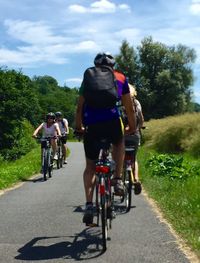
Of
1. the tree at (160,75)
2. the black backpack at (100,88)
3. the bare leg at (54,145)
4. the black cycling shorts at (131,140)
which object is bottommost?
the bare leg at (54,145)

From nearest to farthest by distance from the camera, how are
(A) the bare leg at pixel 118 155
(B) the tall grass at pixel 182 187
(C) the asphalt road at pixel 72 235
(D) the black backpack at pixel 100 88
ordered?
(C) the asphalt road at pixel 72 235, (D) the black backpack at pixel 100 88, (A) the bare leg at pixel 118 155, (B) the tall grass at pixel 182 187

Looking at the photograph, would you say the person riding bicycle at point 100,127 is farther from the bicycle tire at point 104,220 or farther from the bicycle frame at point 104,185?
the bicycle tire at point 104,220

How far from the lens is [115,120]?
6039 mm

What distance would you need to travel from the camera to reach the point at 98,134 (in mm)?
6035

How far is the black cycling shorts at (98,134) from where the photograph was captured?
601cm

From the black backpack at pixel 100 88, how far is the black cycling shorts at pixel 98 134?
0.23 m

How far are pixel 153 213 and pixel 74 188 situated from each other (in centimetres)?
405

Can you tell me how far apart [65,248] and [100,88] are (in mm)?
1917

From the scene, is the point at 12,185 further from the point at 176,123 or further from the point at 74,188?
the point at 176,123

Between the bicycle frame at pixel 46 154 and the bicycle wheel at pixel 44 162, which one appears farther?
the bicycle frame at pixel 46 154

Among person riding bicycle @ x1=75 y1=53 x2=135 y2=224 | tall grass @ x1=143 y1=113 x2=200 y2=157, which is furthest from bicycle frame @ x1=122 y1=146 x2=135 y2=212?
tall grass @ x1=143 y1=113 x2=200 y2=157

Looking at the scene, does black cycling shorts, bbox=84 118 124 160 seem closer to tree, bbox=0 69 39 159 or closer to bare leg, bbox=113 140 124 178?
bare leg, bbox=113 140 124 178

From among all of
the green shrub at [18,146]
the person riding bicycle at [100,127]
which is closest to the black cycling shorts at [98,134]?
the person riding bicycle at [100,127]

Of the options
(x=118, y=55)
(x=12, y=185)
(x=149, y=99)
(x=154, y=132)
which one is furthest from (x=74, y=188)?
(x=118, y=55)
